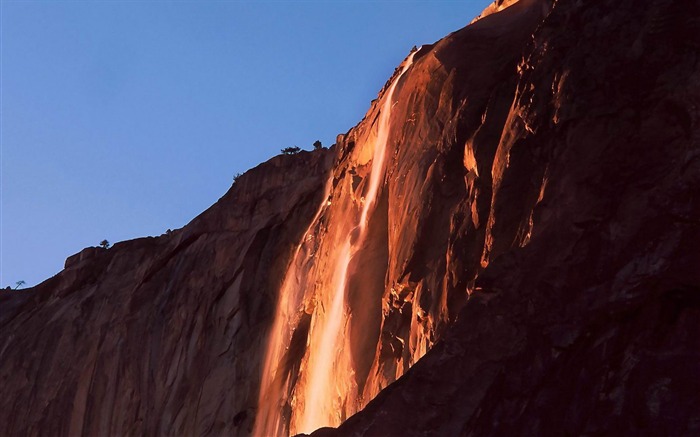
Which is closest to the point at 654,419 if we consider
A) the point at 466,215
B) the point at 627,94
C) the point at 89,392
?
the point at 627,94

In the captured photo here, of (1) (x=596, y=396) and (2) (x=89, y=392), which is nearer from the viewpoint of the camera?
(1) (x=596, y=396)

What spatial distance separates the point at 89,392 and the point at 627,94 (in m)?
24.1

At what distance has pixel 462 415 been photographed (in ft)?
38.4

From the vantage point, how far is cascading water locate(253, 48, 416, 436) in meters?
20.6

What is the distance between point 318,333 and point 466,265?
6863 mm

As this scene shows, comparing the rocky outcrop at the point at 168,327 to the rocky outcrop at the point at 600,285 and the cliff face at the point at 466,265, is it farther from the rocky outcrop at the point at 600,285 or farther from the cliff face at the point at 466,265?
the rocky outcrop at the point at 600,285

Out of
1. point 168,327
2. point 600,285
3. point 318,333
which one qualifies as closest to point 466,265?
point 600,285

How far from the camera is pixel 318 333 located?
22.4 m

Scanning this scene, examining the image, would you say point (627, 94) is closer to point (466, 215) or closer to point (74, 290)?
point (466, 215)

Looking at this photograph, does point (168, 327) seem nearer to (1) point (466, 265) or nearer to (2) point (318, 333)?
(2) point (318, 333)

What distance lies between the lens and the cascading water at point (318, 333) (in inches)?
810

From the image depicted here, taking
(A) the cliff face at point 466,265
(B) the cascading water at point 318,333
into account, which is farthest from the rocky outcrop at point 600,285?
(B) the cascading water at point 318,333

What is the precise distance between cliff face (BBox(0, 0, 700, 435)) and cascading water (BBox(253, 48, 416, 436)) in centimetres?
7

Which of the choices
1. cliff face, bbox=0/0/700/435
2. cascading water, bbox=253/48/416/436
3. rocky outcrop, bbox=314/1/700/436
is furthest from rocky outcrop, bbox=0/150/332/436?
rocky outcrop, bbox=314/1/700/436
